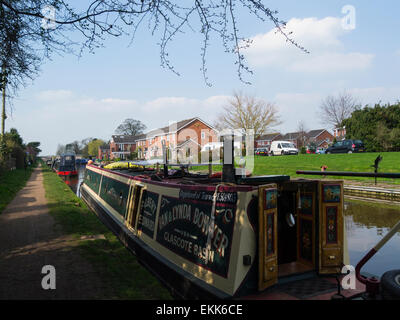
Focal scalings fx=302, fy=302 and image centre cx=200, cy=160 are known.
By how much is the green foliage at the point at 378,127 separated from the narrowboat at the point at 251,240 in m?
27.9

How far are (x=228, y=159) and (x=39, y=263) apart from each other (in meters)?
3.98

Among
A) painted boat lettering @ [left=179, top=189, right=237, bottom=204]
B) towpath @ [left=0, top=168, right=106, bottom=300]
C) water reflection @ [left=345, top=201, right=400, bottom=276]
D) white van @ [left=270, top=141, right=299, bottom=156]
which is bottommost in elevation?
water reflection @ [left=345, top=201, right=400, bottom=276]

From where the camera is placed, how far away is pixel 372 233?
8.33 m

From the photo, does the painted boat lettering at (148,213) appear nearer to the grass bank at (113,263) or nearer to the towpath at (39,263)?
the grass bank at (113,263)

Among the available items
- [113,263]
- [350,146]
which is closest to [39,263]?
[113,263]

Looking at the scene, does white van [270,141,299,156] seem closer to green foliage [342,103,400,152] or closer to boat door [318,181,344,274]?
green foliage [342,103,400,152]

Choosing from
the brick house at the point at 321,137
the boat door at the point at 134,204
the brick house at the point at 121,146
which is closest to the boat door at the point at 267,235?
the boat door at the point at 134,204

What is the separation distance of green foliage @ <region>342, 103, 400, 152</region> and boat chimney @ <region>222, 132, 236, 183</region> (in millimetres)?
28498

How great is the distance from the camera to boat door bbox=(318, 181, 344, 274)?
3.93 metres

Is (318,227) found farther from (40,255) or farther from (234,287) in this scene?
(40,255)

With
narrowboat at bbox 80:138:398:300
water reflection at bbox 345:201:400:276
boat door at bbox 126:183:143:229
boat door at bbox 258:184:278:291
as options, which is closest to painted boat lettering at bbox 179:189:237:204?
narrowboat at bbox 80:138:398:300

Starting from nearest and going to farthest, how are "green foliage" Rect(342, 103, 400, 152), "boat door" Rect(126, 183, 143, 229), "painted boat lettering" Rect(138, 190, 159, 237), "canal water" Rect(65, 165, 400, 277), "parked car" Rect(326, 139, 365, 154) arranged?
1. "painted boat lettering" Rect(138, 190, 159, 237)
2. "canal water" Rect(65, 165, 400, 277)
3. "boat door" Rect(126, 183, 143, 229)
4. "green foliage" Rect(342, 103, 400, 152)
5. "parked car" Rect(326, 139, 365, 154)
